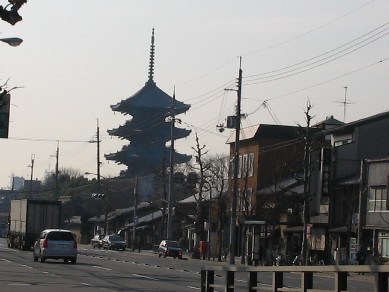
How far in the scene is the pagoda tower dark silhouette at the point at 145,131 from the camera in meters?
140

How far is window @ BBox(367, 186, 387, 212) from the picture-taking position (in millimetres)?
60531

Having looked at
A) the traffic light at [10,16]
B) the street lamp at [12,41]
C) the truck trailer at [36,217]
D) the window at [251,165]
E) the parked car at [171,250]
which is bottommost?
the parked car at [171,250]

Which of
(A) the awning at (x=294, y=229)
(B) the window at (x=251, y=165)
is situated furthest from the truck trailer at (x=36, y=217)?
(B) the window at (x=251, y=165)

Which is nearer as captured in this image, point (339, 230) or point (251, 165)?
point (339, 230)

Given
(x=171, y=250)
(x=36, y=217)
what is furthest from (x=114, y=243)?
(x=36, y=217)

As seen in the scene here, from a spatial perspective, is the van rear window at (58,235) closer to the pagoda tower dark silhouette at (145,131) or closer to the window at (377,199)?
the window at (377,199)

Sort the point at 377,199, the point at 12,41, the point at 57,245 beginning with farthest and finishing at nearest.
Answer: the point at 377,199 → the point at 57,245 → the point at 12,41

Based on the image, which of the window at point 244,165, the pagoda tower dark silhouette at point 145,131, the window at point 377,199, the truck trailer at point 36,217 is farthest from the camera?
the pagoda tower dark silhouette at point 145,131

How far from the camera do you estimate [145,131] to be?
144 meters

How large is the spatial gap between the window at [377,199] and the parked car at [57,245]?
19497 millimetres

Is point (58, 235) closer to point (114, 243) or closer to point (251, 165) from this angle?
point (251, 165)

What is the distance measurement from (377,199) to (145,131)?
84913mm

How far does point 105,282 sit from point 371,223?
30.5 metres

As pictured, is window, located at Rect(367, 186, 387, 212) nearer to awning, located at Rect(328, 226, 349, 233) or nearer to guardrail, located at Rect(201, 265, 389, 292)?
awning, located at Rect(328, 226, 349, 233)
